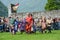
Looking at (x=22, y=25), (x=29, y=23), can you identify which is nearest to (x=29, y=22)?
(x=29, y=23)

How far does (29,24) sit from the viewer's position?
24016 mm

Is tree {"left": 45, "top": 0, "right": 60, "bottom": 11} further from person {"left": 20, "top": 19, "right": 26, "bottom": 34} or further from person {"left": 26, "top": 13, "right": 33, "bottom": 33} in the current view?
person {"left": 26, "top": 13, "right": 33, "bottom": 33}

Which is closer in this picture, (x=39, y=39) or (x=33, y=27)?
(x=39, y=39)

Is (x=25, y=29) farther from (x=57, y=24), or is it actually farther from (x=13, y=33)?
(x=57, y=24)

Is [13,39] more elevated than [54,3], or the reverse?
[54,3]

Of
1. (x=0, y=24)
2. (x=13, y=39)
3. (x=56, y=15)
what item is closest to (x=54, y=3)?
(x=56, y=15)

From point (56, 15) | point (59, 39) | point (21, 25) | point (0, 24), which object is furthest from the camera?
point (56, 15)

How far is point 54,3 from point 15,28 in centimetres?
5694

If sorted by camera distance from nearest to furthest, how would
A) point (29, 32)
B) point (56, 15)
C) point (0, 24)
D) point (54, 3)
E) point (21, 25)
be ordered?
point (29, 32)
point (21, 25)
point (0, 24)
point (56, 15)
point (54, 3)

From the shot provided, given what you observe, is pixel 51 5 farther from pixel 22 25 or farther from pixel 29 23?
pixel 29 23

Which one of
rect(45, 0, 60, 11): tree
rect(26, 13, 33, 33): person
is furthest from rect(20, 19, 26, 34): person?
rect(45, 0, 60, 11): tree

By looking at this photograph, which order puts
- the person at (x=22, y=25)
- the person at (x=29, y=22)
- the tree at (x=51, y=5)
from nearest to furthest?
the person at (x=29, y=22) < the person at (x=22, y=25) < the tree at (x=51, y=5)

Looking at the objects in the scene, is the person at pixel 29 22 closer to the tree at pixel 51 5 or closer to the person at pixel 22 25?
the person at pixel 22 25

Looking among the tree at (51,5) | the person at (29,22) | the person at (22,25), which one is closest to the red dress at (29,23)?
the person at (29,22)
